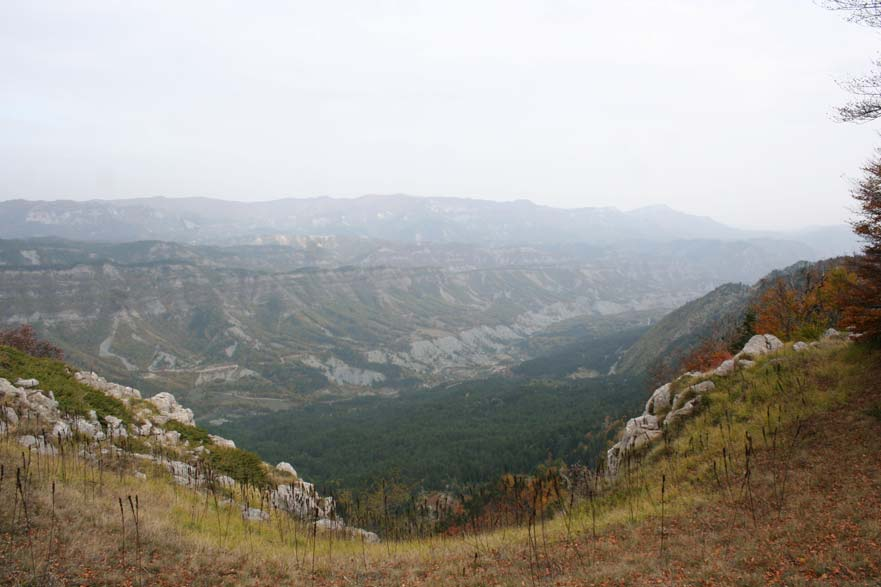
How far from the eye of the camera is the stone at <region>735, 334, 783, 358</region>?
22.5 meters

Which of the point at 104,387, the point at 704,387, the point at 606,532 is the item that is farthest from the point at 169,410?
the point at 704,387

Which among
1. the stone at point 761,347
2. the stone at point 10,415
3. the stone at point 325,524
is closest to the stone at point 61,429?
the stone at point 10,415

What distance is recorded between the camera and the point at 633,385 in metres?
122

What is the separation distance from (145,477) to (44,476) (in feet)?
14.4

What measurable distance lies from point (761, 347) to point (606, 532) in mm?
16931

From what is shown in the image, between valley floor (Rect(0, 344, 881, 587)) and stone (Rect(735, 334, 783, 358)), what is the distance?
5776 millimetres

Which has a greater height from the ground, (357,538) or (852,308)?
(852,308)

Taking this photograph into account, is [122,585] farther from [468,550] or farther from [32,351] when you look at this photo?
[32,351]

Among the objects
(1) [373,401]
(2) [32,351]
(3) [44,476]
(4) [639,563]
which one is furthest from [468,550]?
(1) [373,401]

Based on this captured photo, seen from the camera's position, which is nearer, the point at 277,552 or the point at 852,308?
the point at 277,552

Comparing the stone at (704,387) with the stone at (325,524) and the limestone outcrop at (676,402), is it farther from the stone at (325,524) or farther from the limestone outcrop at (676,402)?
the stone at (325,524)

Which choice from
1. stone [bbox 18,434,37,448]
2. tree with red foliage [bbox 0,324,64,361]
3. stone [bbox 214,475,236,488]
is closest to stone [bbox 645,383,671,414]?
stone [bbox 214,475,236,488]

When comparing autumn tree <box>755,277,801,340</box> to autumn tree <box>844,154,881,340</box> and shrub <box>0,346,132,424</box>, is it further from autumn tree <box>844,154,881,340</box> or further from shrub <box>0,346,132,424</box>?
shrub <box>0,346,132,424</box>

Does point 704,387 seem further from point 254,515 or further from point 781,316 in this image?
point 781,316
